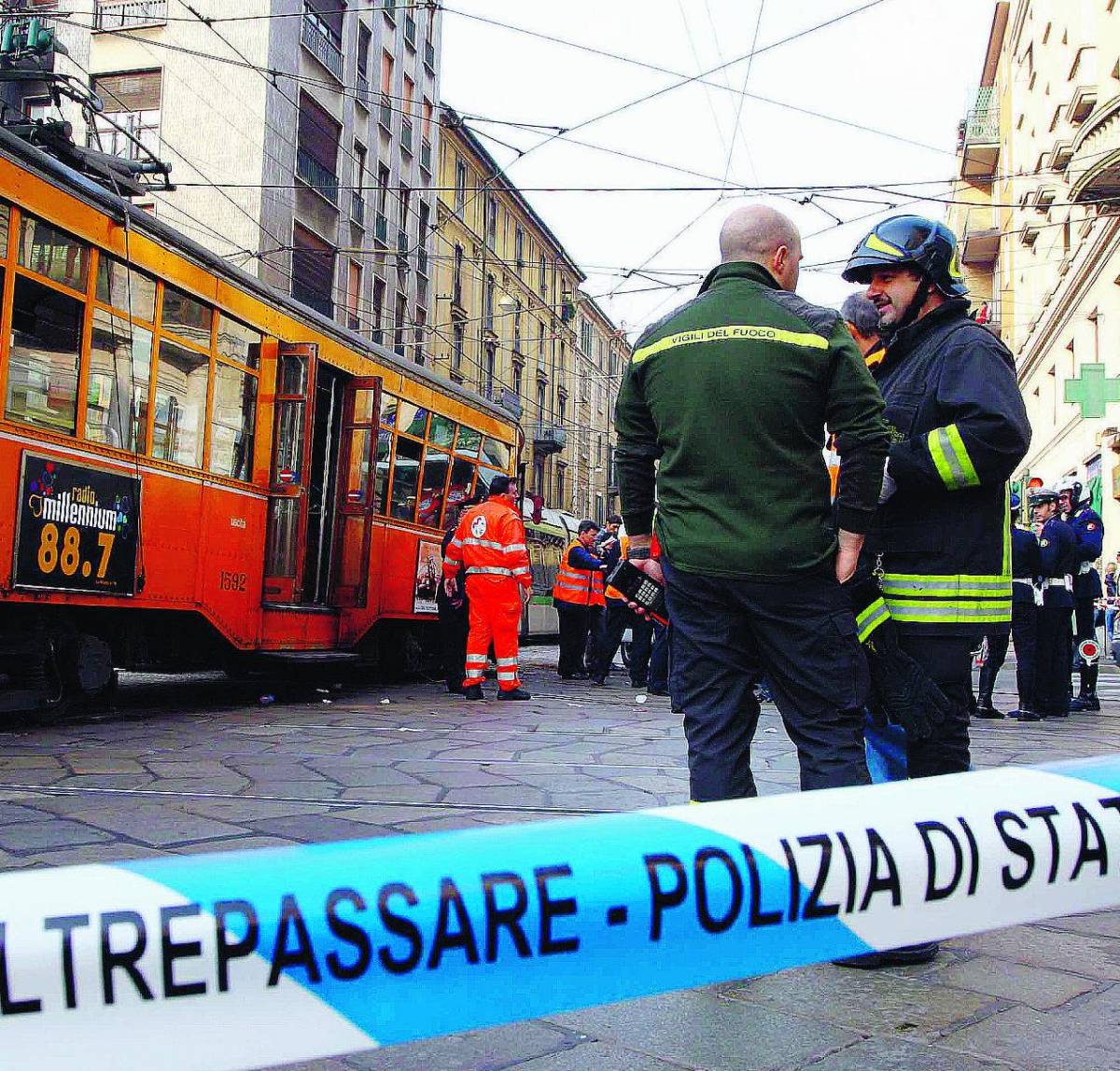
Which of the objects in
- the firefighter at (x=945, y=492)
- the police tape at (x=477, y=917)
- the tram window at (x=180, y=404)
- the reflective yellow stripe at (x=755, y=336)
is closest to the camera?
the police tape at (x=477, y=917)

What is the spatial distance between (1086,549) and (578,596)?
499cm

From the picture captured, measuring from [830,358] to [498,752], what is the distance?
3.97 metres

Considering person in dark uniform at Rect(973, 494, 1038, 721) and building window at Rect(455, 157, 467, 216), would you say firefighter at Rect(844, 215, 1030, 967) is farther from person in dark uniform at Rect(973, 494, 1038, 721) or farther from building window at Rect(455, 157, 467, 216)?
building window at Rect(455, 157, 467, 216)

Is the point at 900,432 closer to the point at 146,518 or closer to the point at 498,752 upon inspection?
the point at 498,752

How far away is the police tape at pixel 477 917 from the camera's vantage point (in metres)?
1.34

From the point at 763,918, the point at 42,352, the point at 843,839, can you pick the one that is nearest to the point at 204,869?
the point at 763,918

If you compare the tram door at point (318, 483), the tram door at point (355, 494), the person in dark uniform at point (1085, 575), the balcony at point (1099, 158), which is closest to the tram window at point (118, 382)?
the tram door at point (318, 483)

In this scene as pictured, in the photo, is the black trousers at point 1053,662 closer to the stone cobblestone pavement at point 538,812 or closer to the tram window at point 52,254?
the stone cobblestone pavement at point 538,812

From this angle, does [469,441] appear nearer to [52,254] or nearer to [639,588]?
[52,254]

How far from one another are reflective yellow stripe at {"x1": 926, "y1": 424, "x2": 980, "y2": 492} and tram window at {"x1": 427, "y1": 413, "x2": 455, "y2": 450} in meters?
9.30

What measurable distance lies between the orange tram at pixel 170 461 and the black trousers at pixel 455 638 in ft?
2.28

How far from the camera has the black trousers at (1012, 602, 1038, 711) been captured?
9.35 metres

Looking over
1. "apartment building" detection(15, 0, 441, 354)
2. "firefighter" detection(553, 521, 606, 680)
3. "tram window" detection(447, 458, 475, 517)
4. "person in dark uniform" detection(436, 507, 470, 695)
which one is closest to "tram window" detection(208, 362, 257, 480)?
"person in dark uniform" detection(436, 507, 470, 695)

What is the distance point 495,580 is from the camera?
32.2 feet
